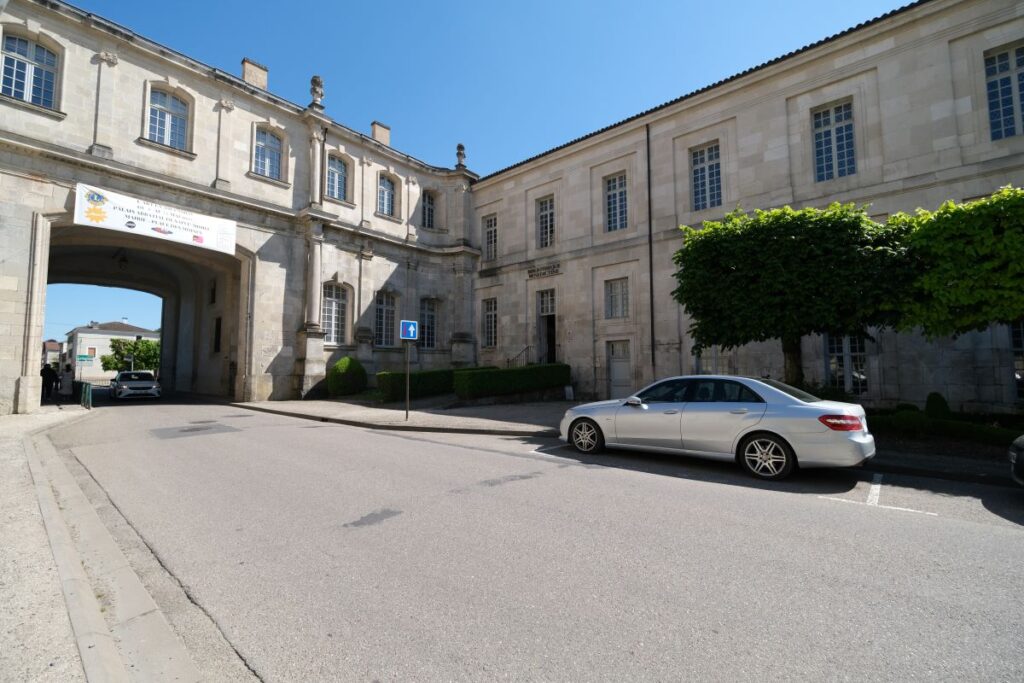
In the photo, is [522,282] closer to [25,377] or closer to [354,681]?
[25,377]

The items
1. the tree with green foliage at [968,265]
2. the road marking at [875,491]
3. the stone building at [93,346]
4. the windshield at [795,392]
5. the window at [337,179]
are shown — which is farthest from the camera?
the stone building at [93,346]

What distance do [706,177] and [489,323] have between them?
13005mm

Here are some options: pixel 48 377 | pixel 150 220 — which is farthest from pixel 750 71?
pixel 48 377

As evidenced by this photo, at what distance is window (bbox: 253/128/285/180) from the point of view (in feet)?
70.2

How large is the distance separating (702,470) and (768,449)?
1041 millimetres

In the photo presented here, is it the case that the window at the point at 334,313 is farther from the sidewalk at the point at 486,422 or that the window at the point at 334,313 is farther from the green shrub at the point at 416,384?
the green shrub at the point at 416,384

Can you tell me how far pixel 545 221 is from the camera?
981 inches

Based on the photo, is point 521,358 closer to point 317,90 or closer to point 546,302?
point 546,302

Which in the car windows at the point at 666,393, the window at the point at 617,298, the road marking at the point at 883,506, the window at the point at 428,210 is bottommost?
the road marking at the point at 883,506

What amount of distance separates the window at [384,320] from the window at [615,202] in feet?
38.8

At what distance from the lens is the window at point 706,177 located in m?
19.0

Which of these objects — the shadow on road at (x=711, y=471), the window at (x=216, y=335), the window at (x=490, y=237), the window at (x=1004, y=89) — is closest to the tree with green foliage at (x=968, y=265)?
the shadow on road at (x=711, y=471)

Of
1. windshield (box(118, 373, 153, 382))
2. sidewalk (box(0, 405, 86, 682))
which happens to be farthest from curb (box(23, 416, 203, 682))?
windshield (box(118, 373, 153, 382))

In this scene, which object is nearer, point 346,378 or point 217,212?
point 217,212
